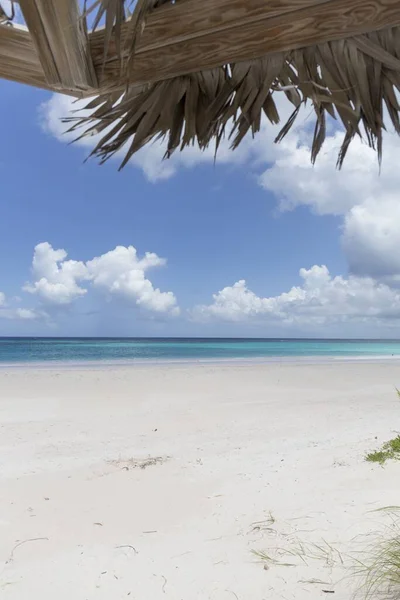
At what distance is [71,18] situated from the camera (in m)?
1.62

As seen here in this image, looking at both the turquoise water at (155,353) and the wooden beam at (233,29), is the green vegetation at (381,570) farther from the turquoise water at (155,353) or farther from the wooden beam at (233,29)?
the turquoise water at (155,353)

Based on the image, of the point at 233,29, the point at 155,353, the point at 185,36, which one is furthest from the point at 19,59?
the point at 155,353

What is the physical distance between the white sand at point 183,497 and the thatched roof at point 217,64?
2.24 meters

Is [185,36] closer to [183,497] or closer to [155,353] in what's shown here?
[183,497]

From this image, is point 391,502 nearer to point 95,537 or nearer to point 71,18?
point 95,537

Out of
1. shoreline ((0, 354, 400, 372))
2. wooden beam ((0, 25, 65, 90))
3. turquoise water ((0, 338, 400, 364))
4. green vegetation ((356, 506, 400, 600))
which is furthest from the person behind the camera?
turquoise water ((0, 338, 400, 364))

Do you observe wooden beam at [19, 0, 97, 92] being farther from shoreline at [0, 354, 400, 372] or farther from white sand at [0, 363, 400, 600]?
shoreline at [0, 354, 400, 372]

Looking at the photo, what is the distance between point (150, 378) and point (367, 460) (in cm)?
1024

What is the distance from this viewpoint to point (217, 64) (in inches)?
68.7

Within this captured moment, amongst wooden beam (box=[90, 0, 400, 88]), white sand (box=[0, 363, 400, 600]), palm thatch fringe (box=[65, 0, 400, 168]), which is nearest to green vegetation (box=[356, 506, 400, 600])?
white sand (box=[0, 363, 400, 600])

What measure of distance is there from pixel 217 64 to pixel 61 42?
53cm

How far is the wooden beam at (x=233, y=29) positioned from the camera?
4.92 feet

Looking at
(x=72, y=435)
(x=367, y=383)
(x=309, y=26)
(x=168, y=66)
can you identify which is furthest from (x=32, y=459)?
(x=367, y=383)

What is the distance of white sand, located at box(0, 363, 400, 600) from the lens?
9.05 ft
